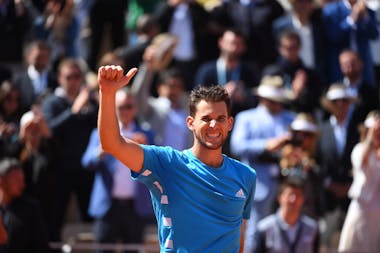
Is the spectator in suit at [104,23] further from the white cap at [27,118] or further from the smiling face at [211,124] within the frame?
the smiling face at [211,124]

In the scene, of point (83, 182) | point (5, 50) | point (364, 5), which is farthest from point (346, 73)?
point (5, 50)

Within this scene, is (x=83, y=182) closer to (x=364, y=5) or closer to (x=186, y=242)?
(x=364, y=5)

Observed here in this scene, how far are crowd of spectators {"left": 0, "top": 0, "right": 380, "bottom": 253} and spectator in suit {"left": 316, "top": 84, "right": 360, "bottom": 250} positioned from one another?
14 millimetres

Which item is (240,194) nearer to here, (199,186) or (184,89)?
(199,186)

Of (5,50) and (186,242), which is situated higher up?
(5,50)

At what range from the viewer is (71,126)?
1097cm

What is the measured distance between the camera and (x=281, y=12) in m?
13.2

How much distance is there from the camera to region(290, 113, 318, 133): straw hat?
10.7 meters

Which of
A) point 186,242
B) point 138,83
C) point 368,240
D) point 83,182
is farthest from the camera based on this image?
point 138,83

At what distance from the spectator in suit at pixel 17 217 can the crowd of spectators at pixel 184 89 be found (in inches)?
1.1

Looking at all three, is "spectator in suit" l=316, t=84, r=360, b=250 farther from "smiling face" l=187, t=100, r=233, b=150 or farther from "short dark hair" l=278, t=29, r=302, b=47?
"smiling face" l=187, t=100, r=233, b=150

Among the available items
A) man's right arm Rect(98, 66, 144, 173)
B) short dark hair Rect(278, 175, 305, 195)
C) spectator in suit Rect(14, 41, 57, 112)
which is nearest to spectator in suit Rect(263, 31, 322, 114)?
short dark hair Rect(278, 175, 305, 195)

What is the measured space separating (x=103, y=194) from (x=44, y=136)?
881 mm

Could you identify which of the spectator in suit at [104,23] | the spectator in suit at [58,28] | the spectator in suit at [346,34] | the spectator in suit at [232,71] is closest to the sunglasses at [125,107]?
A: the spectator in suit at [232,71]
